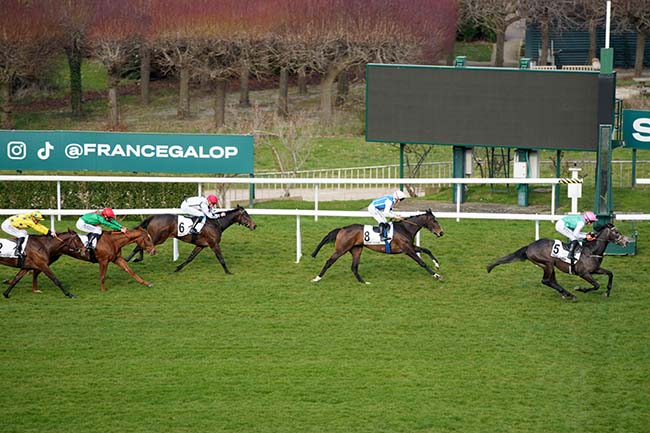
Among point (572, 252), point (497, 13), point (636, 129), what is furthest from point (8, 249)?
point (497, 13)

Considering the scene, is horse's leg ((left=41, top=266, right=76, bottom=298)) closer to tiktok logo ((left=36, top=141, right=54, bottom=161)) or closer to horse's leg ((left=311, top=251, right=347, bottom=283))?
horse's leg ((left=311, top=251, right=347, bottom=283))

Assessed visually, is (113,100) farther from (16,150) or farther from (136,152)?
(136,152)

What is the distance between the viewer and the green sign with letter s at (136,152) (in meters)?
17.8

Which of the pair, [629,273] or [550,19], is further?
[550,19]

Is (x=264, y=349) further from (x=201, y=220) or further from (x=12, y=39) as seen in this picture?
(x=12, y=39)

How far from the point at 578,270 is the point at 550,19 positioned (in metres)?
21.8

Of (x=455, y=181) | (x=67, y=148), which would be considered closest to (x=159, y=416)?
(x=455, y=181)

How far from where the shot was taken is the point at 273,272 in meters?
14.9

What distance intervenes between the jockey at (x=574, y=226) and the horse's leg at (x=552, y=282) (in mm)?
282

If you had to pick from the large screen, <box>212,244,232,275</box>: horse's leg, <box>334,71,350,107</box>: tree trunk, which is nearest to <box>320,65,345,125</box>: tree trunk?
<box>334,71,350,107</box>: tree trunk

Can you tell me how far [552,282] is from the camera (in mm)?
13570

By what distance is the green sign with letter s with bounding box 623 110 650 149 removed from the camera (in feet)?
55.2

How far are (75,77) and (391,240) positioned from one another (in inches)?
761

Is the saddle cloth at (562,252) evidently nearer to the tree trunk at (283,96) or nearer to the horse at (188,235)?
the horse at (188,235)
